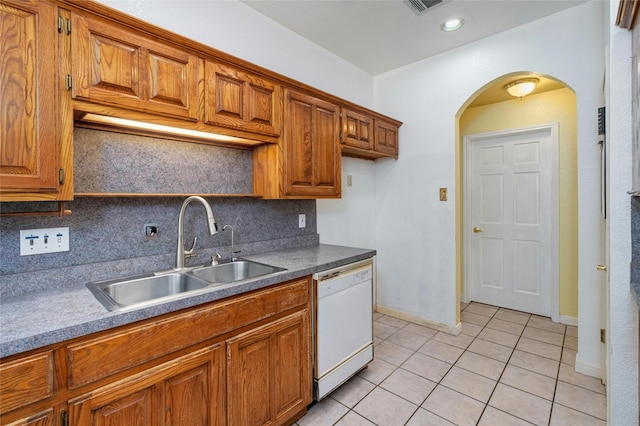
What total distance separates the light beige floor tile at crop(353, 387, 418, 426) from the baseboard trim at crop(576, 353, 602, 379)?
1387 millimetres

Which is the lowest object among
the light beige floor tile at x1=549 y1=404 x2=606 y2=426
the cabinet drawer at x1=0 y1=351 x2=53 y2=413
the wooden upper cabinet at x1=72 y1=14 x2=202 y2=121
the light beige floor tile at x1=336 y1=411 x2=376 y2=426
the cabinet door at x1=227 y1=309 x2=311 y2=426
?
the light beige floor tile at x1=336 y1=411 x2=376 y2=426

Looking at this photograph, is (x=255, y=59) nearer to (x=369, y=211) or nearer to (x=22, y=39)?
(x=22, y=39)

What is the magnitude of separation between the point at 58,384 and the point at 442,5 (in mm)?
3001

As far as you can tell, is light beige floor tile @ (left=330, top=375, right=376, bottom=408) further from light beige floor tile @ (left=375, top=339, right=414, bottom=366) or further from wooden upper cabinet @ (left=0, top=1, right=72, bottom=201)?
wooden upper cabinet @ (left=0, top=1, right=72, bottom=201)

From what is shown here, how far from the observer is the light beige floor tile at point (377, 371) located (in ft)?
7.29

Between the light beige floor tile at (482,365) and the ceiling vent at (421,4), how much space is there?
2760 mm

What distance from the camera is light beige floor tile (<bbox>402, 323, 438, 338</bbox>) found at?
2928 mm

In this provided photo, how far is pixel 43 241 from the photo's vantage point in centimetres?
142

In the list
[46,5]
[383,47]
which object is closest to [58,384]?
[46,5]

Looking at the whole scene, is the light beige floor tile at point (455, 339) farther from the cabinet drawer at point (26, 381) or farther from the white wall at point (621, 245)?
the cabinet drawer at point (26, 381)

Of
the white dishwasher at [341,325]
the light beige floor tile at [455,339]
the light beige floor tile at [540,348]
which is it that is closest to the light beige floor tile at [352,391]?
the white dishwasher at [341,325]

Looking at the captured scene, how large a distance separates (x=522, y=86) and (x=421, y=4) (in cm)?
150

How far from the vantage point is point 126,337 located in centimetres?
111

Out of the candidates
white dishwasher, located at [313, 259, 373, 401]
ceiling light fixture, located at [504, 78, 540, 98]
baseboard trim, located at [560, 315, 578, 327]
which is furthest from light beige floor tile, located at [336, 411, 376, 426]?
ceiling light fixture, located at [504, 78, 540, 98]
